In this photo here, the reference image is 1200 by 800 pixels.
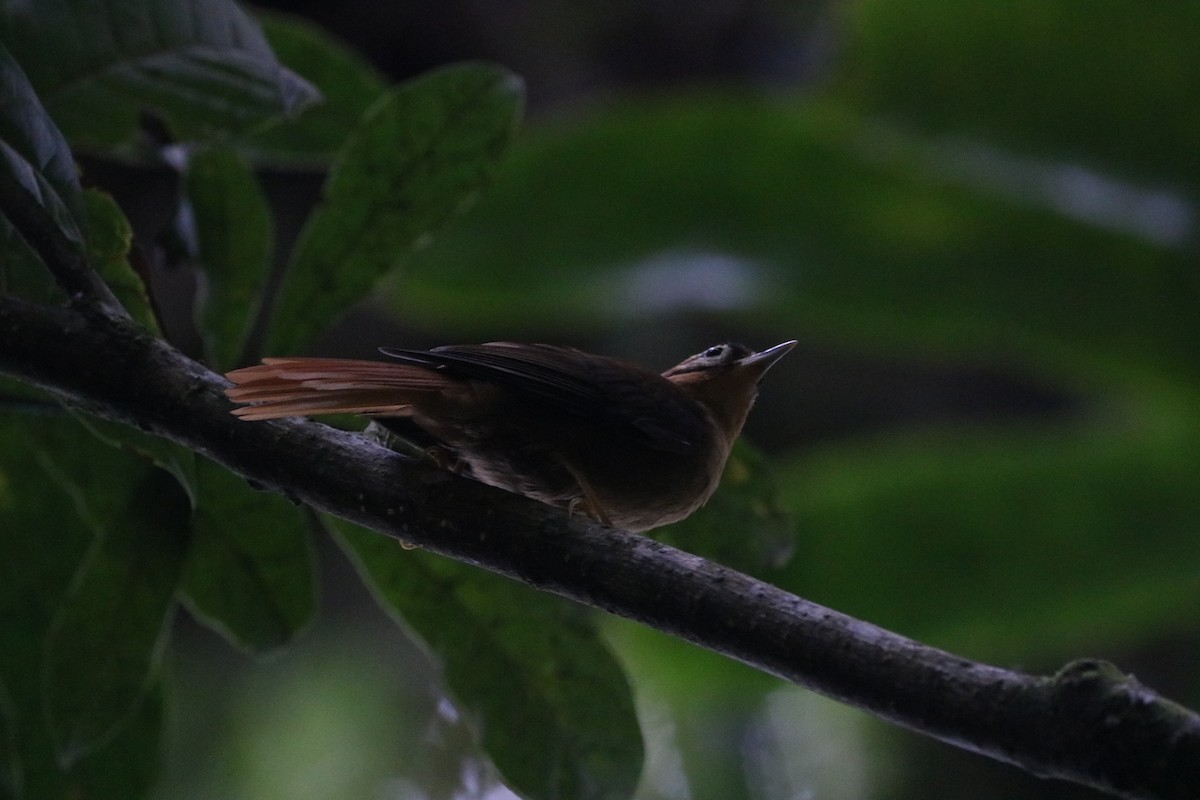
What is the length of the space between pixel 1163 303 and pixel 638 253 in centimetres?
195

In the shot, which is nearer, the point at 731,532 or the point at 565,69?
the point at 731,532

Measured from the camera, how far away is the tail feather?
5.69 ft

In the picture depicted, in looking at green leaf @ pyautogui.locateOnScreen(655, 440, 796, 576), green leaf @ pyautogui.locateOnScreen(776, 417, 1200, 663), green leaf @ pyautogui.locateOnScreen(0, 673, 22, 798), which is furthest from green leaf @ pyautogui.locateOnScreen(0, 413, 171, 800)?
green leaf @ pyautogui.locateOnScreen(776, 417, 1200, 663)

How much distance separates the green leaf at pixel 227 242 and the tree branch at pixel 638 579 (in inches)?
27.6

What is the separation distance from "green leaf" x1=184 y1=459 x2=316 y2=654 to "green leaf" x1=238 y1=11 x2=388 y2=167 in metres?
0.84

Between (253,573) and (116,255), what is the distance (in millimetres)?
647

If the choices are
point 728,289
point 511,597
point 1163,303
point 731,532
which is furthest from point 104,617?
point 1163,303

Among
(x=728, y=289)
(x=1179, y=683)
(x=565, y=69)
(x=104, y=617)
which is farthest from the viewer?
(x=565, y=69)

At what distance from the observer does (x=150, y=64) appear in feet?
7.09

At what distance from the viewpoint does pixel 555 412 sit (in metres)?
2.18

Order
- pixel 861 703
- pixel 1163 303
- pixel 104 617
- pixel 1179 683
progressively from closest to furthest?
pixel 861 703 < pixel 104 617 < pixel 1163 303 < pixel 1179 683

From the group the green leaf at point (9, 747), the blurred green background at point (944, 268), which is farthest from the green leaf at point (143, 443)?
the blurred green background at point (944, 268)

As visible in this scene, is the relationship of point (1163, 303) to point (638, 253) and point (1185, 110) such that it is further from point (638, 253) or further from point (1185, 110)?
point (638, 253)

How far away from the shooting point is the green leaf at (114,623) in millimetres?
2102
